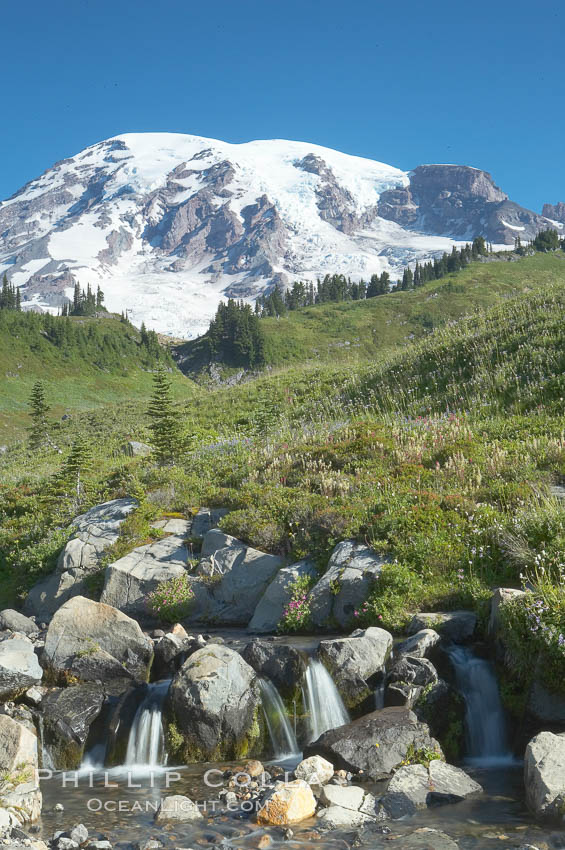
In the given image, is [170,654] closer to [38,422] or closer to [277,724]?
[277,724]

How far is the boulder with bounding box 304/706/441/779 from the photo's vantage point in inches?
312

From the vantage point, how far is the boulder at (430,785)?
7188 millimetres

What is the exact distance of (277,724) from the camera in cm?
921

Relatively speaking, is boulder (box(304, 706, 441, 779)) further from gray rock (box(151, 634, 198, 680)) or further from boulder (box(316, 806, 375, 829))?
gray rock (box(151, 634, 198, 680))

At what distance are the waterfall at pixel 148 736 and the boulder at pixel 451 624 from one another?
407cm

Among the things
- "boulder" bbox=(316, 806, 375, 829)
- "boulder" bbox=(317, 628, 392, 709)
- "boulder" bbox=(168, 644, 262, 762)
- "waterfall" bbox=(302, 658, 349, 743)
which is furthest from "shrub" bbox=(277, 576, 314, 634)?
"boulder" bbox=(316, 806, 375, 829)

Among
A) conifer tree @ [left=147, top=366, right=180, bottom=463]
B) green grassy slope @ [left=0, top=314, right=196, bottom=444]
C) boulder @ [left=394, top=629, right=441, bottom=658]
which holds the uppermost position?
green grassy slope @ [left=0, top=314, right=196, bottom=444]

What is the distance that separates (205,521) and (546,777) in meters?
10.4

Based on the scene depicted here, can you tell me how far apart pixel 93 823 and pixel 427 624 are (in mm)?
5411

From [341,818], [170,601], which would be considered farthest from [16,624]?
[341,818]

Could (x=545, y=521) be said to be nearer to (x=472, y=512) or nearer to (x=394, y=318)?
(x=472, y=512)

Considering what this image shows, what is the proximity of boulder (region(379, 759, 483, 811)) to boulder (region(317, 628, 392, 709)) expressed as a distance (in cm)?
163

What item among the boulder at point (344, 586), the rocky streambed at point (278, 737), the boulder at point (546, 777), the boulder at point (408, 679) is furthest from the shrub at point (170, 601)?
the boulder at point (546, 777)

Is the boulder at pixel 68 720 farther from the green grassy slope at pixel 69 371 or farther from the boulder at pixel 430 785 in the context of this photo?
the green grassy slope at pixel 69 371
